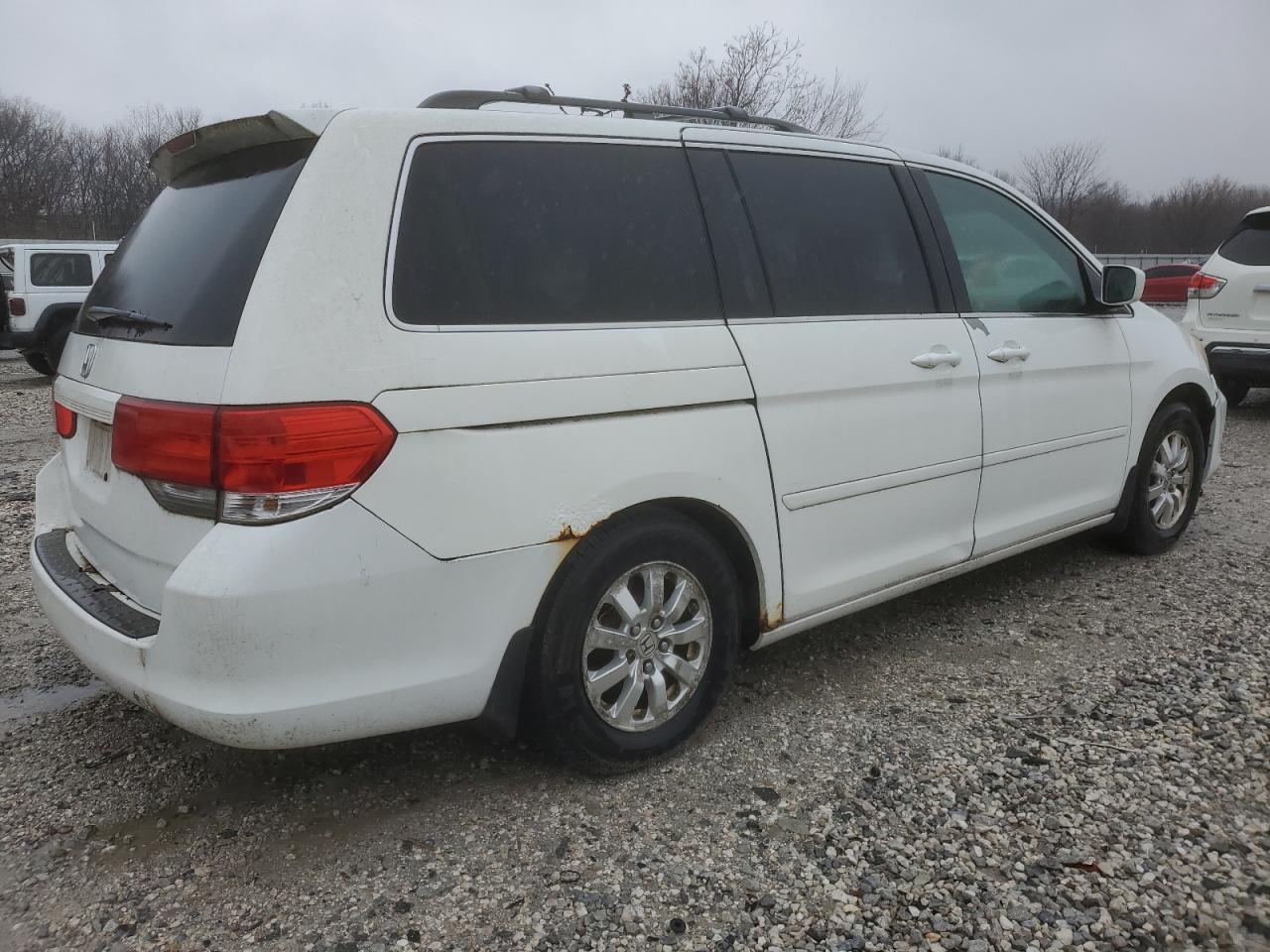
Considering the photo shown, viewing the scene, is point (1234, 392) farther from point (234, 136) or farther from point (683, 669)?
point (234, 136)

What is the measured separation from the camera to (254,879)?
89.2 inches

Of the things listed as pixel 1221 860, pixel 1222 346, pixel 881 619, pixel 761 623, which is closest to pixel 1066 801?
pixel 1221 860

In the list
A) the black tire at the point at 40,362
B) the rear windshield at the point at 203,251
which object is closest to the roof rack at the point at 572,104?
the rear windshield at the point at 203,251

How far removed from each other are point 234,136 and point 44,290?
13.2 meters

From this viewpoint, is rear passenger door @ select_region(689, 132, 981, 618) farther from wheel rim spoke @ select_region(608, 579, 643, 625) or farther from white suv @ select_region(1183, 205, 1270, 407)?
white suv @ select_region(1183, 205, 1270, 407)

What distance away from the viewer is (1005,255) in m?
3.76

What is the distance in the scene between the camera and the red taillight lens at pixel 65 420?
2721 millimetres

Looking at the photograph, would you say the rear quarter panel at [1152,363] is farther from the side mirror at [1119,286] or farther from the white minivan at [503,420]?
the white minivan at [503,420]

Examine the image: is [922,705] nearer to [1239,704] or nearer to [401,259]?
[1239,704]

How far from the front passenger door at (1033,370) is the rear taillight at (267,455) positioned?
7.52 feet

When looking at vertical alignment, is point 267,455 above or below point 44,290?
below

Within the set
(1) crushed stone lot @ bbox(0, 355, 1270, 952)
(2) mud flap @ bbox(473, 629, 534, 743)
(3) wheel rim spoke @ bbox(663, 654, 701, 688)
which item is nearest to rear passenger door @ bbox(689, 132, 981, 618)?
(3) wheel rim spoke @ bbox(663, 654, 701, 688)

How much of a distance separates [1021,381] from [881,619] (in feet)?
3.56

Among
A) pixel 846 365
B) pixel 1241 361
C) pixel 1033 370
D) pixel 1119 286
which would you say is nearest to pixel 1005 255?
pixel 1033 370
